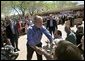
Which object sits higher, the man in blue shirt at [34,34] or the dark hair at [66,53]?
the dark hair at [66,53]

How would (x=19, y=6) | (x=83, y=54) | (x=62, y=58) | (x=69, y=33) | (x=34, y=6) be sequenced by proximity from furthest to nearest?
(x=34, y=6), (x=19, y=6), (x=69, y=33), (x=83, y=54), (x=62, y=58)

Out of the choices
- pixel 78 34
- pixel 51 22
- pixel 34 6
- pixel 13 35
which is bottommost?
pixel 34 6

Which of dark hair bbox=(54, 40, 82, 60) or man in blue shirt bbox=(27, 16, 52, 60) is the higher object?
dark hair bbox=(54, 40, 82, 60)

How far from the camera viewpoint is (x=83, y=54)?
20.1ft

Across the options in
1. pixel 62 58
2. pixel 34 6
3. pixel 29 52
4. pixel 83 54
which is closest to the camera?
pixel 62 58

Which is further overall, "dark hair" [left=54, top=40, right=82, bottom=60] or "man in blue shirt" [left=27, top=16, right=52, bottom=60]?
"man in blue shirt" [left=27, top=16, right=52, bottom=60]

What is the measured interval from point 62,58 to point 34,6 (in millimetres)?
68870

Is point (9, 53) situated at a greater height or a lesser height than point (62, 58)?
lesser

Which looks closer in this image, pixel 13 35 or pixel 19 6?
pixel 13 35

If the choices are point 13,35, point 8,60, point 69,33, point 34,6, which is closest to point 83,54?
point 8,60

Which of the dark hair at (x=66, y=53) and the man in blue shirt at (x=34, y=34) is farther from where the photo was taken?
the man in blue shirt at (x=34, y=34)

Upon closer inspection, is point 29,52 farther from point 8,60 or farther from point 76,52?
point 76,52

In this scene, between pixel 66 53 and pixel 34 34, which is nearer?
pixel 66 53

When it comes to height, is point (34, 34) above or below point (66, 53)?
below
